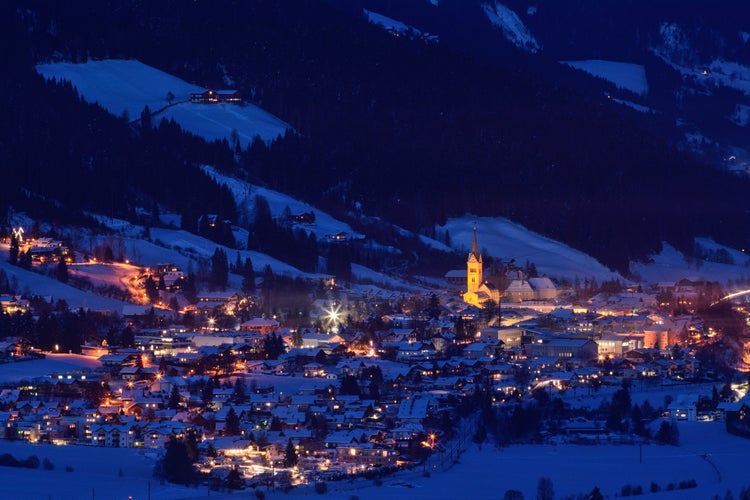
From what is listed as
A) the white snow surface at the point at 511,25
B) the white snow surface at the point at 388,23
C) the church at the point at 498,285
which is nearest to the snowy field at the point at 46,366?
the church at the point at 498,285

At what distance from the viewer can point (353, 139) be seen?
9069 cm

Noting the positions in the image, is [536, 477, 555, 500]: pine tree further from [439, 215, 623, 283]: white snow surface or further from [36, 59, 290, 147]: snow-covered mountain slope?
[36, 59, 290, 147]: snow-covered mountain slope

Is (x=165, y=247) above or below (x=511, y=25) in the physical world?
below

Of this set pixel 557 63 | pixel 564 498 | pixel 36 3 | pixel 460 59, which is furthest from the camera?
pixel 557 63

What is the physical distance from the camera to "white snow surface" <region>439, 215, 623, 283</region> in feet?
256

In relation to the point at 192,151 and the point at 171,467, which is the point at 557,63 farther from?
the point at 171,467

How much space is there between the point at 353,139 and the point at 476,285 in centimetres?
2177

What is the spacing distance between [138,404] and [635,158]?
2139 inches

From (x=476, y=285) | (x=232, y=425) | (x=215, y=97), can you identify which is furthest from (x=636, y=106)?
(x=232, y=425)

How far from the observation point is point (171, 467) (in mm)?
38812

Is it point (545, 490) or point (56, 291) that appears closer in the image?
point (545, 490)

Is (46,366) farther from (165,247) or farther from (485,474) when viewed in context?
(165,247)

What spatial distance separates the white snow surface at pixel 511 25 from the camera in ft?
439

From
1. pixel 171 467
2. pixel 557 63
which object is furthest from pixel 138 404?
pixel 557 63
